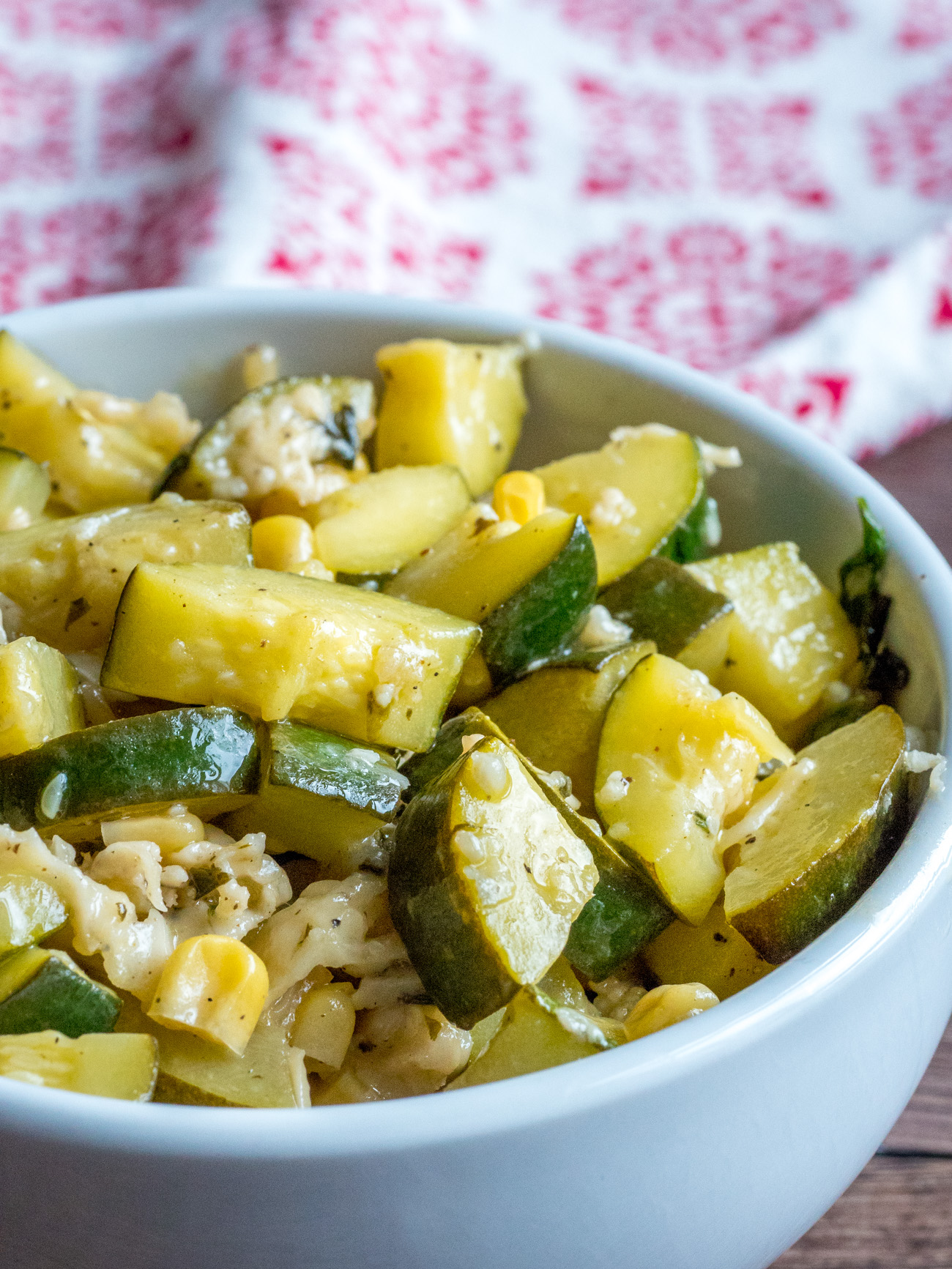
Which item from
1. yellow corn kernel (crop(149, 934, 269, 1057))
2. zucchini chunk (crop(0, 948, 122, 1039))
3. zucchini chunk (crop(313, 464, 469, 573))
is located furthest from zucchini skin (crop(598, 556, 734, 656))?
zucchini chunk (crop(0, 948, 122, 1039))

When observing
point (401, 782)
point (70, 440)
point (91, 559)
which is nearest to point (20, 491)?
point (70, 440)

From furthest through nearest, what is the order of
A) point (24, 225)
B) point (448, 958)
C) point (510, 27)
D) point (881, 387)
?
point (510, 27) → point (24, 225) → point (881, 387) → point (448, 958)

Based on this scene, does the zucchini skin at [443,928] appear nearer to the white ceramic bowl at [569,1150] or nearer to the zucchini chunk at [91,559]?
the white ceramic bowl at [569,1150]

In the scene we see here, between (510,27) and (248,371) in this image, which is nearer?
(248,371)

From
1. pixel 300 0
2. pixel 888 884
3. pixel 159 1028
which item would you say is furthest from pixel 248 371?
pixel 300 0

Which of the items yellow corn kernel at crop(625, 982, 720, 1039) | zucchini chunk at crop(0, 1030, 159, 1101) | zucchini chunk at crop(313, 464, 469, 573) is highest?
zucchini chunk at crop(313, 464, 469, 573)

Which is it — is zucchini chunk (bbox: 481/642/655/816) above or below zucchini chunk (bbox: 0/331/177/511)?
below

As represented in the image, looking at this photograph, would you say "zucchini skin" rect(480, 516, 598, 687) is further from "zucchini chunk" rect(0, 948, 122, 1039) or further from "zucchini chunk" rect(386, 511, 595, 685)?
"zucchini chunk" rect(0, 948, 122, 1039)

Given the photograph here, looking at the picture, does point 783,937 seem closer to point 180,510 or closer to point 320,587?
point 320,587
